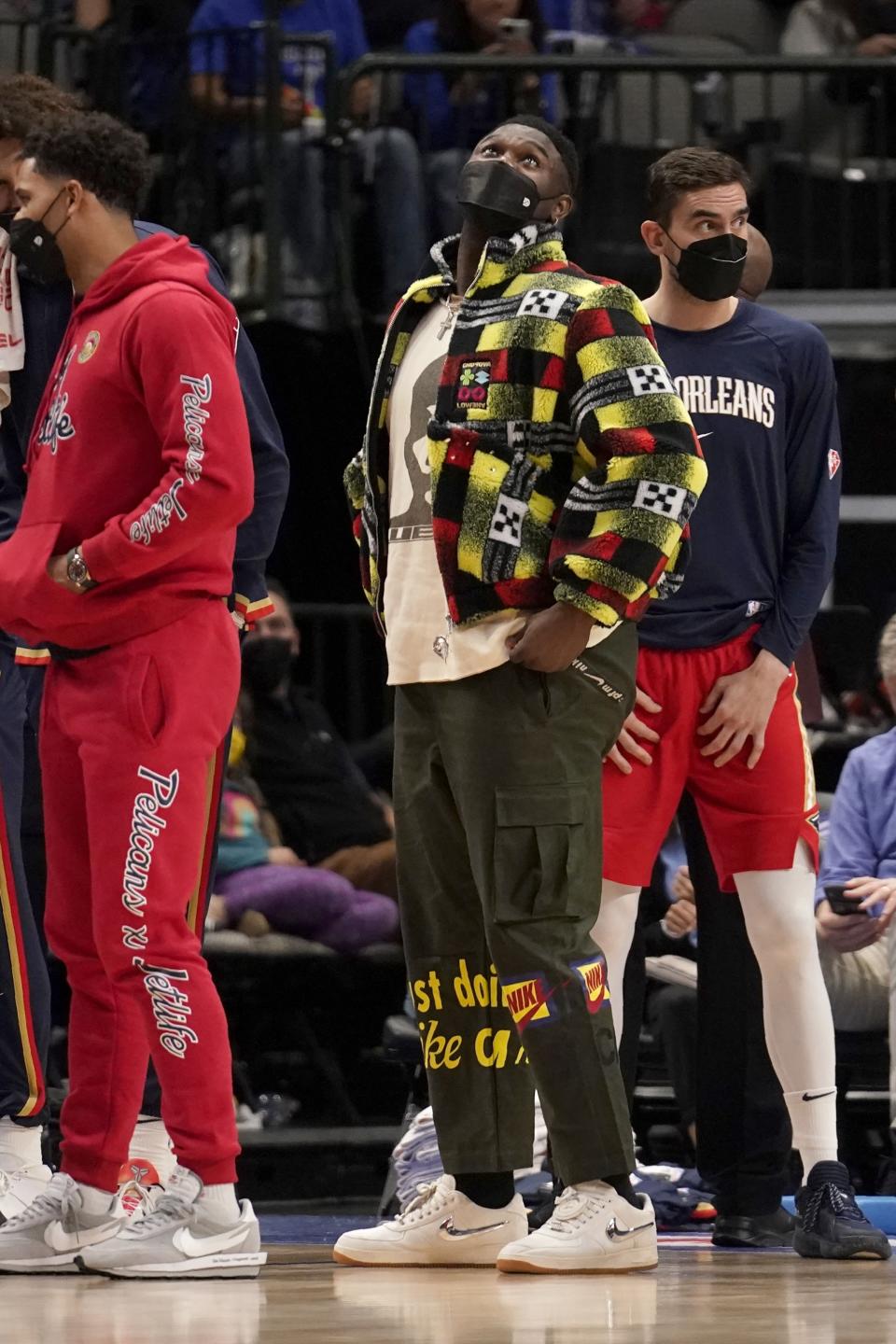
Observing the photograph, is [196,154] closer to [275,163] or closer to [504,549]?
[275,163]

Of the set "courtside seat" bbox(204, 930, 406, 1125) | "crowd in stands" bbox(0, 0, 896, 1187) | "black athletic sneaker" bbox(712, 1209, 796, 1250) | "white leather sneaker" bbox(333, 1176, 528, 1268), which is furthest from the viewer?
"courtside seat" bbox(204, 930, 406, 1125)

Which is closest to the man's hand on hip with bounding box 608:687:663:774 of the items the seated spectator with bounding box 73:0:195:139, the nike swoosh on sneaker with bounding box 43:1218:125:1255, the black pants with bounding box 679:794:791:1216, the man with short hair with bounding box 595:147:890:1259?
the man with short hair with bounding box 595:147:890:1259

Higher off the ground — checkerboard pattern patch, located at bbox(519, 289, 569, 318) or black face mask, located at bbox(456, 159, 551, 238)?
black face mask, located at bbox(456, 159, 551, 238)

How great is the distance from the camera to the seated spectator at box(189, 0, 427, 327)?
764cm

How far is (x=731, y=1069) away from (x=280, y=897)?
2.55 m

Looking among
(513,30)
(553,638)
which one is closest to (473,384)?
(553,638)

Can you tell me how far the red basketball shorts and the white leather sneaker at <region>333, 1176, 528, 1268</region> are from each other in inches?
22.5

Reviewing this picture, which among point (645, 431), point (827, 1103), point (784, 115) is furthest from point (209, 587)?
point (784, 115)

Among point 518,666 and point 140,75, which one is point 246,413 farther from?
point 140,75

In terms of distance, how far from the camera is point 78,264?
3.52 meters

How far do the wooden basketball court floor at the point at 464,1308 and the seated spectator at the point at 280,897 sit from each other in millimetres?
2970

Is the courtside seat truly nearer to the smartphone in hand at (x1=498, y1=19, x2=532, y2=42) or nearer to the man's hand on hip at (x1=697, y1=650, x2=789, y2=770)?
the man's hand on hip at (x1=697, y1=650, x2=789, y2=770)

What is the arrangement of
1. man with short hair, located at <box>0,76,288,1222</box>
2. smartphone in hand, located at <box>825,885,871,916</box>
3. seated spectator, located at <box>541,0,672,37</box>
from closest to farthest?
man with short hair, located at <box>0,76,288,1222</box>
smartphone in hand, located at <box>825,885,871,916</box>
seated spectator, located at <box>541,0,672,37</box>

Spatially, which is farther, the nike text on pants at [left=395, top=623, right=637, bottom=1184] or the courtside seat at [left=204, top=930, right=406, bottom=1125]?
the courtside seat at [left=204, top=930, right=406, bottom=1125]
